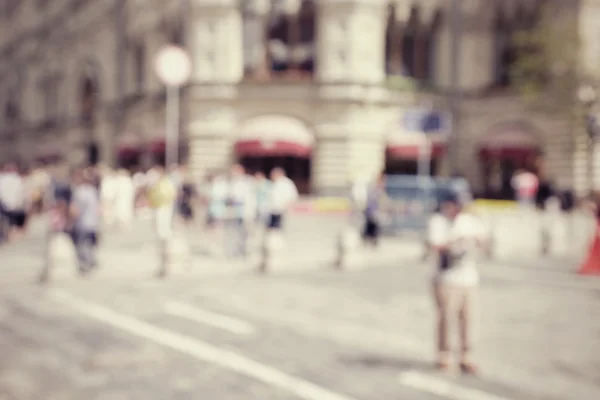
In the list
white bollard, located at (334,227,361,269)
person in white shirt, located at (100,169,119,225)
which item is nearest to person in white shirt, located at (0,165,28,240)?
person in white shirt, located at (100,169,119,225)

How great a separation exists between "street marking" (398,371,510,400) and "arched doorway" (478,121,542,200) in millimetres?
22936

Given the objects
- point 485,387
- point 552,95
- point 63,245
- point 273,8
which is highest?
point 273,8

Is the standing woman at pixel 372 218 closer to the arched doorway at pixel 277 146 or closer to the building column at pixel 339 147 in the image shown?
the building column at pixel 339 147

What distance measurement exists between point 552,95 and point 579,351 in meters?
19.9

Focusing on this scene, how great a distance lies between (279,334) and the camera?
7.42 m

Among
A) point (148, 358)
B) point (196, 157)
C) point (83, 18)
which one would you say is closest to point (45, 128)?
point (83, 18)

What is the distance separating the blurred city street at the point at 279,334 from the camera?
5691 millimetres

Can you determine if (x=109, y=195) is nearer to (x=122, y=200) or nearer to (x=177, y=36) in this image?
(x=122, y=200)

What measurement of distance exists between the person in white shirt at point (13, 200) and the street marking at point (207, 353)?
6905 millimetres

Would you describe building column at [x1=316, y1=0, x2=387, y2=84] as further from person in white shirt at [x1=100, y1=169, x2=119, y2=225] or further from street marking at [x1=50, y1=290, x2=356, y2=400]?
street marking at [x1=50, y1=290, x2=356, y2=400]

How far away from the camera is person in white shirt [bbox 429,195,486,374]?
5.98 m

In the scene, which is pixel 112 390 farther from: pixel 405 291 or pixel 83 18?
pixel 83 18

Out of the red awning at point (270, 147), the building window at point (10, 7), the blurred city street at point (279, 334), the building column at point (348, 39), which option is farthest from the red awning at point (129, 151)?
the building window at point (10, 7)

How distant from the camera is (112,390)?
5520 mm
